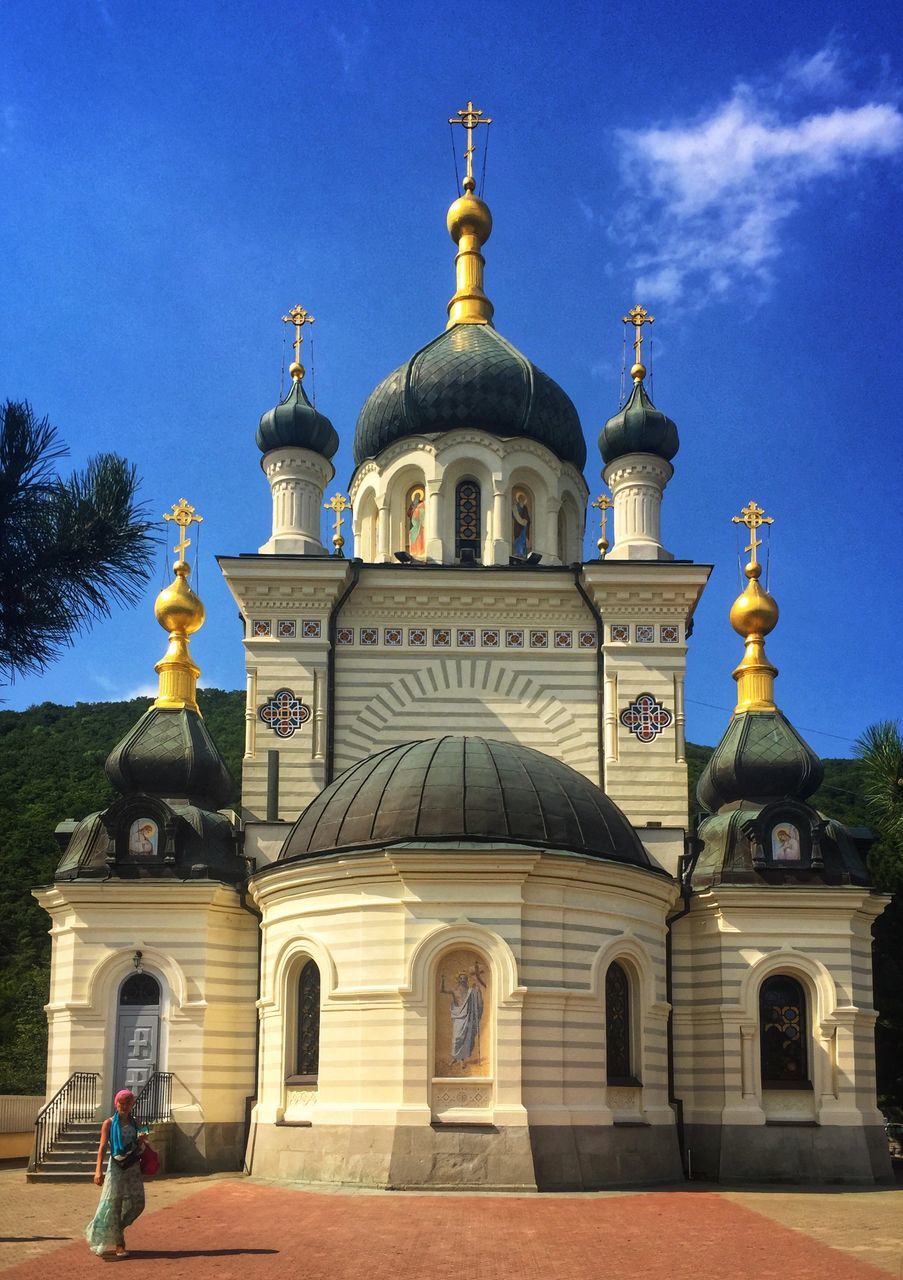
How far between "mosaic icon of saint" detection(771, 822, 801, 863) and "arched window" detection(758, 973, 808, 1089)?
1911 mm

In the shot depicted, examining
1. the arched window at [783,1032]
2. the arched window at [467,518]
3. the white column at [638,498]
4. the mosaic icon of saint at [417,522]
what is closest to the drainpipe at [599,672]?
the white column at [638,498]

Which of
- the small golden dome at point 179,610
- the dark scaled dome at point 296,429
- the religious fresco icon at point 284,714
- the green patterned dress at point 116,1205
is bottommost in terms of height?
the green patterned dress at point 116,1205

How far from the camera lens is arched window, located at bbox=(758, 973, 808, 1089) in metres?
23.5

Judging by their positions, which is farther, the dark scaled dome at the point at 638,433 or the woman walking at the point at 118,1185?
the dark scaled dome at the point at 638,433

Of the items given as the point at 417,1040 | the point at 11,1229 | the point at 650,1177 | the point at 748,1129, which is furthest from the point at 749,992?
the point at 11,1229

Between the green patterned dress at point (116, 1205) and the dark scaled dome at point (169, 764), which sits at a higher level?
the dark scaled dome at point (169, 764)

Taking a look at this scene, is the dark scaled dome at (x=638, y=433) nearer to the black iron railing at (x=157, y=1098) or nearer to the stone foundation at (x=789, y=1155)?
the stone foundation at (x=789, y=1155)

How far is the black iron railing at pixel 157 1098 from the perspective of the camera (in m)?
22.9

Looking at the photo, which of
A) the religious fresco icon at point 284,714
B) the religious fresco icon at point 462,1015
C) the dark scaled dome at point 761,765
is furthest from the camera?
the religious fresco icon at point 284,714

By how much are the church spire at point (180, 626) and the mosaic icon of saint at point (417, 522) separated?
169 inches

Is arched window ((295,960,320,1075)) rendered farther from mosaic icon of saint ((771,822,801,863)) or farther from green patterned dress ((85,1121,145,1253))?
mosaic icon of saint ((771,822,801,863))

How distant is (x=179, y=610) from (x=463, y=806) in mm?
10136

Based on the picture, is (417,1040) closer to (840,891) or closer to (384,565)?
(840,891)

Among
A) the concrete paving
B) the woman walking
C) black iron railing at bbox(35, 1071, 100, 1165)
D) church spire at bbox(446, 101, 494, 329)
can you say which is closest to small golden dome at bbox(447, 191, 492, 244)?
church spire at bbox(446, 101, 494, 329)
